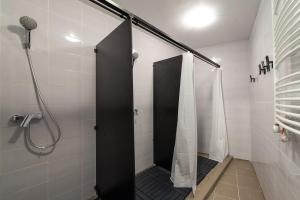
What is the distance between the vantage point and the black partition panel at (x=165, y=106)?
1943mm

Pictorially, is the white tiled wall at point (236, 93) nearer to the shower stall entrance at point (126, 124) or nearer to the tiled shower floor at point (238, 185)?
the tiled shower floor at point (238, 185)

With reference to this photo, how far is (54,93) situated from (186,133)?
141 centimetres

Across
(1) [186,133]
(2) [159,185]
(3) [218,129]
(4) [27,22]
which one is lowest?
(2) [159,185]

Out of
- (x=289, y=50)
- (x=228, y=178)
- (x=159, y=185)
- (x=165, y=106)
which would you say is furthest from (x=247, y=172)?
(x=289, y=50)

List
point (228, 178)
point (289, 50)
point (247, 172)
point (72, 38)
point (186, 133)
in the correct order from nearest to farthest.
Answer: point (289, 50), point (72, 38), point (186, 133), point (228, 178), point (247, 172)

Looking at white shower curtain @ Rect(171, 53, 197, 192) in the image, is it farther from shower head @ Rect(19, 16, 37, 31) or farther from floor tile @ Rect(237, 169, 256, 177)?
shower head @ Rect(19, 16, 37, 31)

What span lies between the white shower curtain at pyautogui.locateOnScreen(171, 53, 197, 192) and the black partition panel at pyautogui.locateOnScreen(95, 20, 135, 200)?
2.66 feet

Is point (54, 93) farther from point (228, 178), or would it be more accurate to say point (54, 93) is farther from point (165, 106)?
point (228, 178)

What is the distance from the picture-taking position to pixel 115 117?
119 centimetres

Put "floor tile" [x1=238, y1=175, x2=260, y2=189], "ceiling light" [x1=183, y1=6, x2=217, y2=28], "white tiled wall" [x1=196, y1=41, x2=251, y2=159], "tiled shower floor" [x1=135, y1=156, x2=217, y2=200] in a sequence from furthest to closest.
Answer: "white tiled wall" [x1=196, y1=41, x2=251, y2=159]
"floor tile" [x1=238, y1=175, x2=260, y2=189]
"ceiling light" [x1=183, y1=6, x2=217, y2=28]
"tiled shower floor" [x1=135, y1=156, x2=217, y2=200]

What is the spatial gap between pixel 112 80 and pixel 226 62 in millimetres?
2496

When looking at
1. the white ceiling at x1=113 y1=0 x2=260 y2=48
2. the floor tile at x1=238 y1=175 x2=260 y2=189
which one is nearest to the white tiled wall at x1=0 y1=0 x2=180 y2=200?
the white ceiling at x1=113 y1=0 x2=260 y2=48

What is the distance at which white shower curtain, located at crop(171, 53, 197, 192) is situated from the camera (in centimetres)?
165

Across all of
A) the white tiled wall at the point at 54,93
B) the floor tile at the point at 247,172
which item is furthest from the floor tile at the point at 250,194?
the white tiled wall at the point at 54,93
